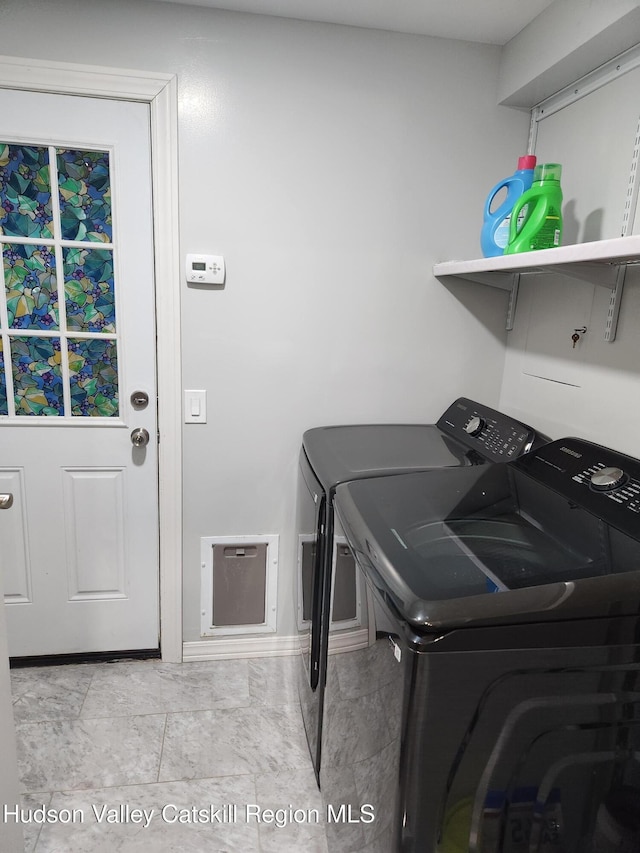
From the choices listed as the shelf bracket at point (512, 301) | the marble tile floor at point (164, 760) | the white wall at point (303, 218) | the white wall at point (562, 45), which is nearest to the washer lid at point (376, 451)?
the white wall at point (303, 218)

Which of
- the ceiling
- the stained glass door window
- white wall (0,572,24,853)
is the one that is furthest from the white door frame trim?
white wall (0,572,24,853)

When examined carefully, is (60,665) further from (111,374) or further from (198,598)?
(111,374)

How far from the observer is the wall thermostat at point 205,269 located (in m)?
1.86

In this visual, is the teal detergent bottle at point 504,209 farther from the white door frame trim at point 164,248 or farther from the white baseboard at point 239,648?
the white baseboard at point 239,648

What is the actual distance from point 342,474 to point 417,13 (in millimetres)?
1471

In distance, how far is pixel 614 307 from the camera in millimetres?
1531

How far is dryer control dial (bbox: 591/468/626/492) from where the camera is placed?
4.06ft

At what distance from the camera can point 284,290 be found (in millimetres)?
1951

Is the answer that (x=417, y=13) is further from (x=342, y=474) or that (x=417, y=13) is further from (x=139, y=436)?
(x=139, y=436)

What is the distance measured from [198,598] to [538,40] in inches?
90.1

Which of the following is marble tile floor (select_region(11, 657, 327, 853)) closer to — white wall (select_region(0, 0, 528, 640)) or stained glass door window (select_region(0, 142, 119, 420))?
white wall (select_region(0, 0, 528, 640))

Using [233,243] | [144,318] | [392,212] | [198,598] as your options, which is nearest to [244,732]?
[198,598]

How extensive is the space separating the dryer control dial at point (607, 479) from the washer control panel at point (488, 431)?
335 mm

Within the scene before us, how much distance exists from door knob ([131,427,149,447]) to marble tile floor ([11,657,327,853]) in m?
0.92
